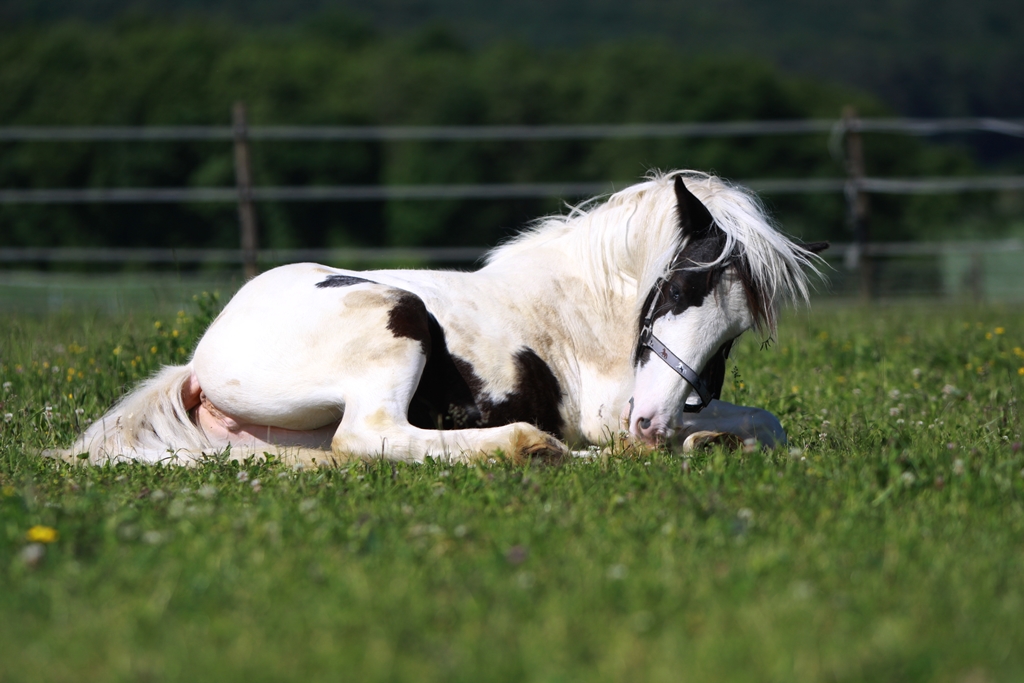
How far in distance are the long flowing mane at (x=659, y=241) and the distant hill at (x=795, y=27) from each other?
78.0 metres

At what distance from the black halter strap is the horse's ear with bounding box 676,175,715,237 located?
23 centimetres

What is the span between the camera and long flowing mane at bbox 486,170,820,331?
398 cm

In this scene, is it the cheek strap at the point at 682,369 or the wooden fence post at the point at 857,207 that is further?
the wooden fence post at the point at 857,207

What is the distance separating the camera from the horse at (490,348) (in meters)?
3.98

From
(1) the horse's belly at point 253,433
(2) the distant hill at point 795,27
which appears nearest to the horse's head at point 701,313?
(1) the horse's belly at point 253,433

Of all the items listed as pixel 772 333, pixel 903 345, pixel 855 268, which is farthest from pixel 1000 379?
pixel 855 268

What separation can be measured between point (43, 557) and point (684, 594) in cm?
155

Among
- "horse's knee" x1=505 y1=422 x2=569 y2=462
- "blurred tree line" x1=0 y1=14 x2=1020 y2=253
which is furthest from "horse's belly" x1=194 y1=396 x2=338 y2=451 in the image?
"blurred tree line" x1=0 y1=14 x2=1020 y2=253

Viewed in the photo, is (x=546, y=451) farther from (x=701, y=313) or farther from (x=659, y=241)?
(x=659, y=241)

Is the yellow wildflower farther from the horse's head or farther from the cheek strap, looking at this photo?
the cheek strap

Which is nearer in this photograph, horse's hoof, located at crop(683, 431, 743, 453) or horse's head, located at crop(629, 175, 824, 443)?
horse's head, located at crop(629, 175, 824, 443)

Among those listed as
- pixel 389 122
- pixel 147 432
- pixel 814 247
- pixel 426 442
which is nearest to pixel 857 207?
pixel 814 247

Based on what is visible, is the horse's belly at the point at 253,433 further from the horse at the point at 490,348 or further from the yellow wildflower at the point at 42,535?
the yellow wildflower at the point at 42,535

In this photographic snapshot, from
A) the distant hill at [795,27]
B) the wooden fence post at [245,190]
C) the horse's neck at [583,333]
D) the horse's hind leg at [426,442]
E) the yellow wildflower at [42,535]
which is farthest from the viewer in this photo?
the distant hill at [795,27]
